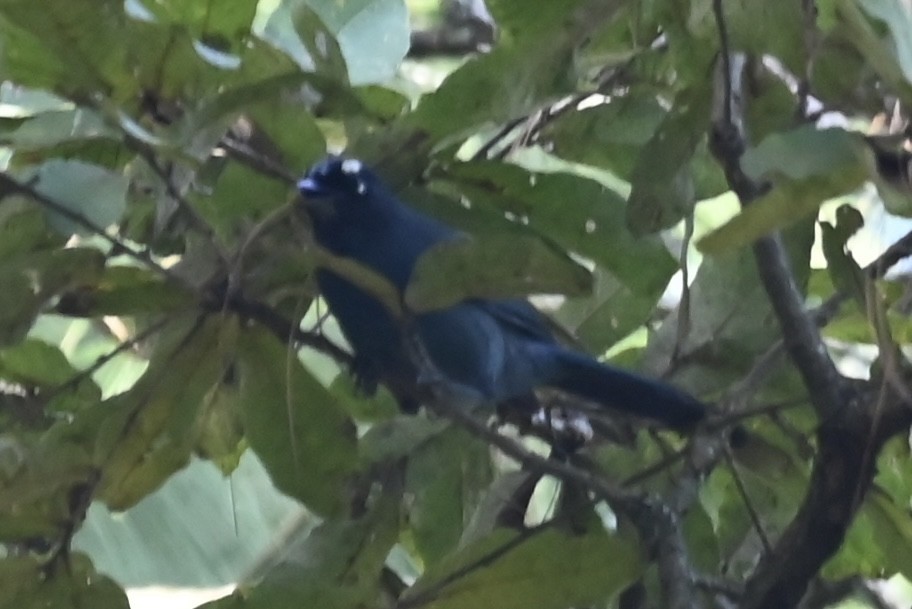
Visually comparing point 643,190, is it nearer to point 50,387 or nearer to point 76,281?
point 76,281

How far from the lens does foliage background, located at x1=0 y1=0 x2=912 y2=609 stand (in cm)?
91

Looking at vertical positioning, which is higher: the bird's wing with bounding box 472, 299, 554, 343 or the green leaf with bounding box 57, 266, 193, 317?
the green leaf with bounding box 57, 266, 193, 317

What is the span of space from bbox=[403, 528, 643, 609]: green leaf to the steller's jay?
251mm

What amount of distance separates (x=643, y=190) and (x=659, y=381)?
22 centimetres

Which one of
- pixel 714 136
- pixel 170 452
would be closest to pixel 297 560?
pixel 170 452

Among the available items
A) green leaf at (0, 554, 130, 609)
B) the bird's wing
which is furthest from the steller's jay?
green leaf at (0, 554, 130, 609)

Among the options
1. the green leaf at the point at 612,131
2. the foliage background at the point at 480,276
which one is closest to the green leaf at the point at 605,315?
the foliage background at the point at 480,276

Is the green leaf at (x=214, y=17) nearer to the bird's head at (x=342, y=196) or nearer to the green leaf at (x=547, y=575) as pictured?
the bird's head at (x=342, y=196)

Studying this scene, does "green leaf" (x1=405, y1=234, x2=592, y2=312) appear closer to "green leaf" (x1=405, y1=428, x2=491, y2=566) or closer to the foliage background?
the foliage background

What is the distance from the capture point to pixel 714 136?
3.10ft

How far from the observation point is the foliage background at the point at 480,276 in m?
0.91

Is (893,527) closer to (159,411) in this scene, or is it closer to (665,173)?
(665,173)

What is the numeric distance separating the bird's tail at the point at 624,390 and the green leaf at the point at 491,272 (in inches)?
10.0

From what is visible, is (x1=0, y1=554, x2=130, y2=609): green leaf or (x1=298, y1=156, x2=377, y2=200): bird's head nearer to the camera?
(x1=0, y1=554, x2=130, y2=609): green leaf
